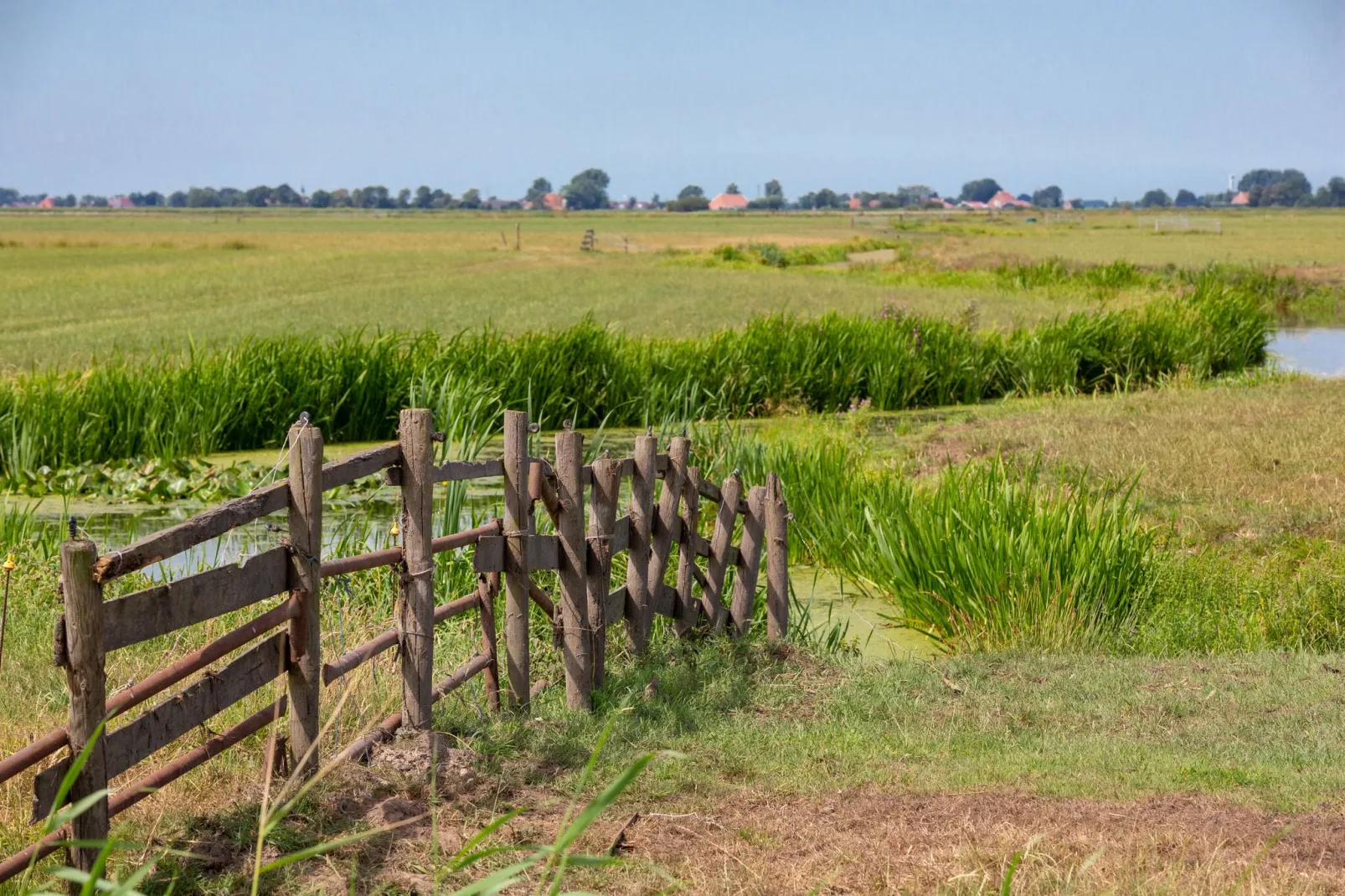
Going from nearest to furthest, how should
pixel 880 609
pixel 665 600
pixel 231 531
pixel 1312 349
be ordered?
pixel 665 600 < pixel 880 609 < pixel 231 531 < pixel 1312 349

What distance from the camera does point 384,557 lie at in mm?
4543

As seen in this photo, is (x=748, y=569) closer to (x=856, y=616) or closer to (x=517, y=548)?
(x=856, y=616)

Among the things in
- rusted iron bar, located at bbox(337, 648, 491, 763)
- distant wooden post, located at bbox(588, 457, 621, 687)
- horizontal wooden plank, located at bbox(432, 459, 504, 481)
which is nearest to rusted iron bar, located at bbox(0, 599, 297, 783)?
rusted iron bar, located at bbox(337, 648, 491, 763)

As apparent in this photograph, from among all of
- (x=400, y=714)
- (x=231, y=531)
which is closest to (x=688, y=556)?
(x=400, y=714)

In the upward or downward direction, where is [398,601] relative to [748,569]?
upward

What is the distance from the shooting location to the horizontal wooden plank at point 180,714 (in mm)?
3326

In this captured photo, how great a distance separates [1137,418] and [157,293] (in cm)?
2832

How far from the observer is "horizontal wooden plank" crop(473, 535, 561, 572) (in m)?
5.05

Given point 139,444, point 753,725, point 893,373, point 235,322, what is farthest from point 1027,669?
point 235,322

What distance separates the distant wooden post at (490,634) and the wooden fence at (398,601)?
11mm

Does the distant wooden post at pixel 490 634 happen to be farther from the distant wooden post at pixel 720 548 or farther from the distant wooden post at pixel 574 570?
the distant wooden post at pixel 720 548

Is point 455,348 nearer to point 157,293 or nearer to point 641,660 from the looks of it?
point 641,660

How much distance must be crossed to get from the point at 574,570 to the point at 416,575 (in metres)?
0.95

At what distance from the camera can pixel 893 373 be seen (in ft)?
59.0
